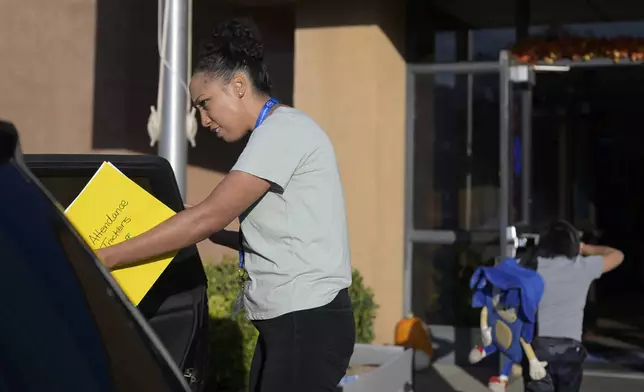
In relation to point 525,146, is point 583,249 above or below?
below

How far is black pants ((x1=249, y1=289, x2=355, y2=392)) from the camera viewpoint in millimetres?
3299

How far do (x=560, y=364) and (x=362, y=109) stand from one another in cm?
334

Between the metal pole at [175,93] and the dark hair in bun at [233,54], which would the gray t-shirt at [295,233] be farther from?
the metal pole at [175,93]

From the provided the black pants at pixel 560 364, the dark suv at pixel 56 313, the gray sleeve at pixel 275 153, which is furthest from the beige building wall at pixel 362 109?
the dark suv at pixel 56 313

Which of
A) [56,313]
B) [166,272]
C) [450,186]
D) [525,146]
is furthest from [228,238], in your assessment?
[450,186]

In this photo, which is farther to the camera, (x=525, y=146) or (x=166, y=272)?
(x=525, y=146)

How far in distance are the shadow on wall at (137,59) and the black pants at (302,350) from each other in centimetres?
696

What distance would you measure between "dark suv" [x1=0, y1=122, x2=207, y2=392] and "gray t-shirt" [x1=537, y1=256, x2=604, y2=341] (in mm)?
4240

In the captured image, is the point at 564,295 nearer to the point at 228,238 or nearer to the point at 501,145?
the point at 501,145

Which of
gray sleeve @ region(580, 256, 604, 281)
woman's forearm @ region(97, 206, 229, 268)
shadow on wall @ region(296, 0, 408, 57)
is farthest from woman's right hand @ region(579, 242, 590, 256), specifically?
woman's forearm @ region(97, 206, 229, 268)

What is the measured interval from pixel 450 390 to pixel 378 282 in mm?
1205

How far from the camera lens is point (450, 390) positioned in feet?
26.4

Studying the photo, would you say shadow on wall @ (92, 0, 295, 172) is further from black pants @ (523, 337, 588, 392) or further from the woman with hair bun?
the woman with hair bun

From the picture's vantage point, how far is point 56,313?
1.77m
